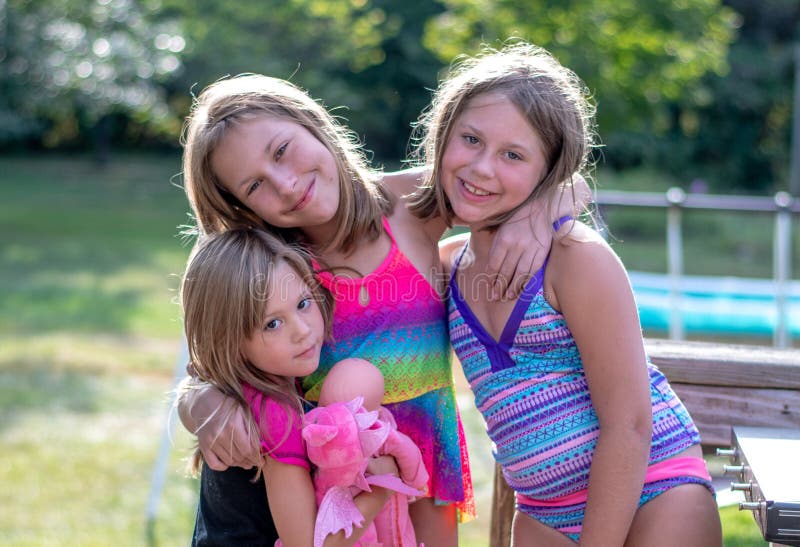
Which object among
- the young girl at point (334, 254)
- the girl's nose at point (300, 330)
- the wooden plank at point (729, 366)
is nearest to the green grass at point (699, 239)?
the wooden plank at point (729, 366)

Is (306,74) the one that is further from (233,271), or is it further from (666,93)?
(233,271)

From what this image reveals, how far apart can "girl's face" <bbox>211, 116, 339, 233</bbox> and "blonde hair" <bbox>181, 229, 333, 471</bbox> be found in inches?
3.0

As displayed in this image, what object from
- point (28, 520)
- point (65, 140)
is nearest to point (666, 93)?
point (28, 520)

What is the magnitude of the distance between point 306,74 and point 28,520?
16297mm

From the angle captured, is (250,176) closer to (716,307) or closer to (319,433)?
(319,433)

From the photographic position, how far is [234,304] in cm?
182

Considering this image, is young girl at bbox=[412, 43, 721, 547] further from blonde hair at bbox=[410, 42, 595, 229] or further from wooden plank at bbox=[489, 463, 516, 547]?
wooden plank at bbox=[489, 463, 516, 547]

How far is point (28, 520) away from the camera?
4.23 metres

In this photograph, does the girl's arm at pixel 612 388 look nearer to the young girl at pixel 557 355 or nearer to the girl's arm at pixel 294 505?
the young girl at pixel 557 355

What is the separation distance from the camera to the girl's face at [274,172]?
6.41 feet

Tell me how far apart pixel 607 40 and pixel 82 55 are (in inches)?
361

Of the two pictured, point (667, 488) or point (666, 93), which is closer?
point (667, 488)

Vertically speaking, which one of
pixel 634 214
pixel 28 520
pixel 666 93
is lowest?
pixel 634 214

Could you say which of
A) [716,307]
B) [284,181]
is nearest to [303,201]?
[284,181]
